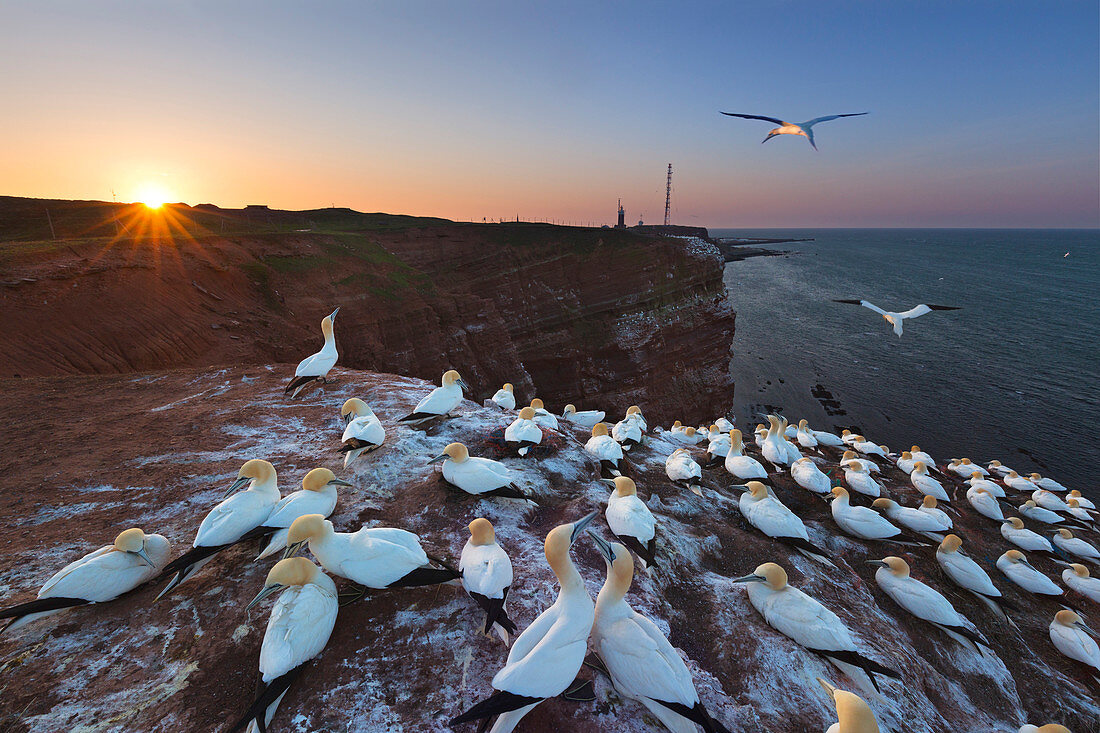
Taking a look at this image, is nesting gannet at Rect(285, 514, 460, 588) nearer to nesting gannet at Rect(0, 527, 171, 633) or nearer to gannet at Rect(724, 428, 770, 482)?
nesting gannet at Rect(0, 527, 171, 633)

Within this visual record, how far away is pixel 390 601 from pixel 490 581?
0.96 m

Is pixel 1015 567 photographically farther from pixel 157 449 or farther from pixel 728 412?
pixel 728 412

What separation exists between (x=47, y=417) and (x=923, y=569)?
1470cm

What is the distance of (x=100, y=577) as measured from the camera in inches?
129

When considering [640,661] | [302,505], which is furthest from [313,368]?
[640,661]

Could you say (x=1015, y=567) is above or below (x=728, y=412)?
above

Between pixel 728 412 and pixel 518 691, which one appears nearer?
pixel 518 691

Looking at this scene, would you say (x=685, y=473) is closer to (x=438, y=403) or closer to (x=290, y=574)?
(x=438, y=403)

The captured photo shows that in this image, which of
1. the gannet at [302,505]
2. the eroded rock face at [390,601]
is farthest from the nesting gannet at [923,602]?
the gannet at [302,505]

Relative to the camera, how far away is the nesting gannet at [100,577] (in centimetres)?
309

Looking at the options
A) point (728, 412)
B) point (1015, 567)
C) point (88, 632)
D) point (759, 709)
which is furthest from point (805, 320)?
point (88, 632)

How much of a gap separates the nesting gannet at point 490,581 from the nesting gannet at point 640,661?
0.74m

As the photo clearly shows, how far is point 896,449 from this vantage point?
23828mm

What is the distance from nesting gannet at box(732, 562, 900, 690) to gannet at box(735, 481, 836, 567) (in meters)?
1.68
